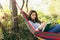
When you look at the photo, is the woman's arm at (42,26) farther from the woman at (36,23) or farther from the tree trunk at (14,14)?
the tree trunk at (14,14)

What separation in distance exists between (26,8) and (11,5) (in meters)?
0.21

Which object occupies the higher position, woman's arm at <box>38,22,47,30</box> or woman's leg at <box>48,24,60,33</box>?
woman's arm at <box>38,22,47,30</box>

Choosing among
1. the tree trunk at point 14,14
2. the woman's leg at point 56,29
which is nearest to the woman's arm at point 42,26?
the woman's leg at point 56,29

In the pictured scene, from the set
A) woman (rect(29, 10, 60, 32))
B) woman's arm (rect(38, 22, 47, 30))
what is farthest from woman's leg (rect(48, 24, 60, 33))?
woman's arm (rect(38, 22, 47, 30))

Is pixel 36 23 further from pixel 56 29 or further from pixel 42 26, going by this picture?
pixel 56 29

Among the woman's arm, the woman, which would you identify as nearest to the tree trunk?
the woman

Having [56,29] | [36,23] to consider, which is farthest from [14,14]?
[56,29]

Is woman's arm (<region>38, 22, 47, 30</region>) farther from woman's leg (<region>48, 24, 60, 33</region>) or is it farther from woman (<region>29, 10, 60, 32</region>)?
woman's leg (<region>48, 24, 60, 33</region>)

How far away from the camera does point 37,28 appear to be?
103 inches

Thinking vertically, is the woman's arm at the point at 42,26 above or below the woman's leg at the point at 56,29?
above

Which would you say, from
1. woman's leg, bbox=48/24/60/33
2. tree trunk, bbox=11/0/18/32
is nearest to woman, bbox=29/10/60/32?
woman's leg, bbox=48/24/60/33

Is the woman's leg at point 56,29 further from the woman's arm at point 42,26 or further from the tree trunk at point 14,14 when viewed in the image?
the tree trunk at point 14,14

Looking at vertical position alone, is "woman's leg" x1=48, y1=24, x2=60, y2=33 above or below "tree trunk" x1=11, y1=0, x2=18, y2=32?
below

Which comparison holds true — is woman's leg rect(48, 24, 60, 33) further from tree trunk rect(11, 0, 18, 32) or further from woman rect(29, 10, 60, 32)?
tree trunk rect(11, 0, 18, 32)
